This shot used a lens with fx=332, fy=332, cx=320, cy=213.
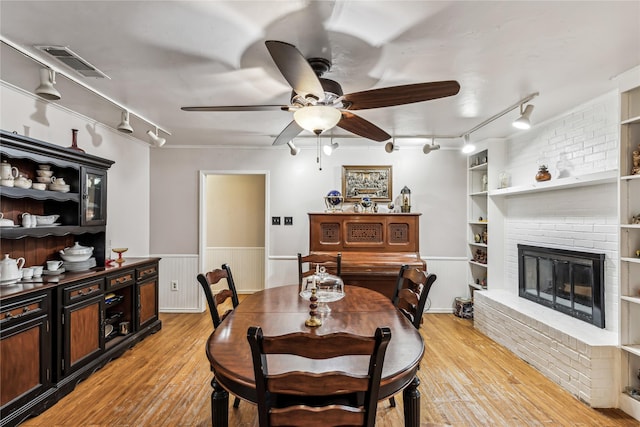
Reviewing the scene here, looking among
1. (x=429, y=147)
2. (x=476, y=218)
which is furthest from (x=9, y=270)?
(x=476, y=218)

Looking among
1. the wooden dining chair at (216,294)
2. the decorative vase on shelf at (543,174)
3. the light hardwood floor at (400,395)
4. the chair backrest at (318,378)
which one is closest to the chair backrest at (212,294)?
the wooden dining chair at (216,294)

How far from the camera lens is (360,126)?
A: 8.00ft

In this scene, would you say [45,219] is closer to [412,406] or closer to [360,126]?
[360,126]

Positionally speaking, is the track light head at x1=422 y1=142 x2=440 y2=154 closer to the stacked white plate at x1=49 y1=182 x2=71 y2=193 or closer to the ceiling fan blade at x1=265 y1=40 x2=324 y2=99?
the ceiling fan blade at x1=265 y1=40 x2=324 y2=99

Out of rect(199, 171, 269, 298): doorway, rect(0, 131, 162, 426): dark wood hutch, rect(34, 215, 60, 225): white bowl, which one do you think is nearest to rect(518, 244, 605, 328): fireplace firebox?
rect(199, 171, 269, 298): doorway

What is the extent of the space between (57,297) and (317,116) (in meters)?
2.40

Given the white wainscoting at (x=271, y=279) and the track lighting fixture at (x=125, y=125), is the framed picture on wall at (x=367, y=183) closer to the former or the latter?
the white wainscoting at (x=271, y=279)

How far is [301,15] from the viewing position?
1654 millimetres

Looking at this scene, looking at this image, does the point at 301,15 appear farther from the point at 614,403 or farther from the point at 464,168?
the point at 464,168

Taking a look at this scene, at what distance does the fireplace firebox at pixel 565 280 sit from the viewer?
2836mm

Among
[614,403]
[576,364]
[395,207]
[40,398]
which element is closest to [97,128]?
[40,398]

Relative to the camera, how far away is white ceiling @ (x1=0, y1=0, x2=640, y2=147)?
1.62 m

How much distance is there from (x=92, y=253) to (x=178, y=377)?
148 centimetres

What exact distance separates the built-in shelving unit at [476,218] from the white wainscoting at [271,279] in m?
0.14
